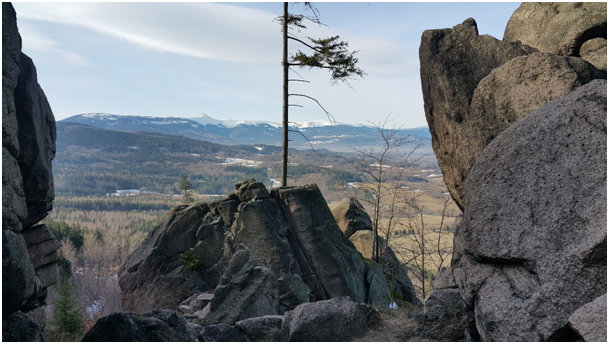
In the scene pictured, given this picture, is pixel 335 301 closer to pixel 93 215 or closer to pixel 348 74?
pixel 348 74

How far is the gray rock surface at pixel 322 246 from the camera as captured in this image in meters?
20.8

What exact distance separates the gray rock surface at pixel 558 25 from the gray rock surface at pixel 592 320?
9.26 metres

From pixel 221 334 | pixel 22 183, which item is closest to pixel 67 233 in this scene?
pixel 22 183

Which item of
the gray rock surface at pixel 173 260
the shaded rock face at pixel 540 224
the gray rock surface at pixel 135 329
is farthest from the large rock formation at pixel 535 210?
the gray rock surface at pixel 173 260

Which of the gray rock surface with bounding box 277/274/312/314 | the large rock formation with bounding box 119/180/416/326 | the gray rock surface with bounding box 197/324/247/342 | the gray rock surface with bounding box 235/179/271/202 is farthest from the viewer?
the gray rock surface with bounding box 235/179/271/202

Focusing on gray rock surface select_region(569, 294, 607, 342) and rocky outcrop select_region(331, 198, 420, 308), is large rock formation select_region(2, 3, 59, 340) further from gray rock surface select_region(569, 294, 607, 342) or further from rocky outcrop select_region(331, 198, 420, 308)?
rocky outcrop select_region(331, 198, 420, 308)

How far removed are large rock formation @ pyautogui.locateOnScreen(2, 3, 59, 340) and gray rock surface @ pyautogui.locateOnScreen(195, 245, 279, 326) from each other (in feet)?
15.1

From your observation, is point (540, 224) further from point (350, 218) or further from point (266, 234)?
point (350, 218)

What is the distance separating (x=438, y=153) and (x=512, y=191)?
5906 millimetres

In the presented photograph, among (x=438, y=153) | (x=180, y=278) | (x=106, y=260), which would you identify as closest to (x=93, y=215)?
(x=106, y=260)

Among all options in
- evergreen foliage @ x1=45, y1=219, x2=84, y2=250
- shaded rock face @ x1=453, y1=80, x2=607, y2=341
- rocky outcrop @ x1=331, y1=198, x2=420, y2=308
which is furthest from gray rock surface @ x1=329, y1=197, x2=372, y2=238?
evergreen foliage @ x1=45, y1=219, x2=84, y2=250

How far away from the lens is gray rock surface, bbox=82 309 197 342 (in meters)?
8.48

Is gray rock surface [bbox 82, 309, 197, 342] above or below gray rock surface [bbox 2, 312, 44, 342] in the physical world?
above

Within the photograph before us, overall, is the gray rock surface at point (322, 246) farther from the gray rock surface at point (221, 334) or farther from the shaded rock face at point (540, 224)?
the shaded rock face at point (540, 224)
